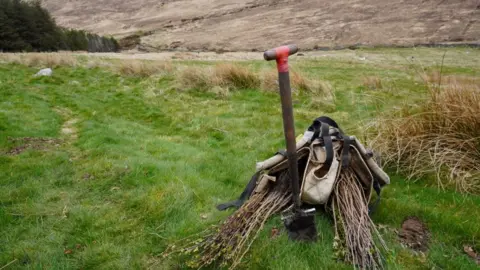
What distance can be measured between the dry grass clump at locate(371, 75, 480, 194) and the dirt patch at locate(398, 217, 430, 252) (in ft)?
2.74

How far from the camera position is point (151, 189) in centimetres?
404

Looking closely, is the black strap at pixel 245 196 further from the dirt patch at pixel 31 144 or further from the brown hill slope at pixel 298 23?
the brown hill slope at pixel 298 23

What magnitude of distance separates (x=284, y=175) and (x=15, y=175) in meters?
3.90

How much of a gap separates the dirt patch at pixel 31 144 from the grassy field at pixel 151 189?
0.7 inches

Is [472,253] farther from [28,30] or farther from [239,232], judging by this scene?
[28,30]

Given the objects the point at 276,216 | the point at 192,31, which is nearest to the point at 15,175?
the point at 276,216

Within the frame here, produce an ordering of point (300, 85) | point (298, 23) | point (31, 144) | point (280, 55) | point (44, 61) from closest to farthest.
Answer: point (280, 55) < point (31, 144) < point (300, 85) < point (44, 61) < point (298, 23)

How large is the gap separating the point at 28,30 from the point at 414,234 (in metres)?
52.5

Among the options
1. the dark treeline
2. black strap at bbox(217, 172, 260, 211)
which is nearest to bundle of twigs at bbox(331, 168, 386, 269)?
black strap at bbox(217, 172, 260, 211)

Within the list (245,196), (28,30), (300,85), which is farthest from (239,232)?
(28,30)

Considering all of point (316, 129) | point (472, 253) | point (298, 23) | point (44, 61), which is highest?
point (44, 61)

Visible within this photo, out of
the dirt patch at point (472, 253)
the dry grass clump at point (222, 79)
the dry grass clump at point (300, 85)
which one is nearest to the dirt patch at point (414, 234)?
the dirt patch at point (472, 253)

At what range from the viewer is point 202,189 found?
4074 mm

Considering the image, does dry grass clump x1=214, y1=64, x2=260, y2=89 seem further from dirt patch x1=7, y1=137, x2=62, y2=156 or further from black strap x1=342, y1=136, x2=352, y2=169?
black strap x1=342, y1=136, x2=352, y2=169
